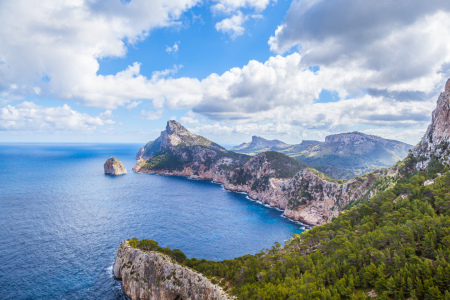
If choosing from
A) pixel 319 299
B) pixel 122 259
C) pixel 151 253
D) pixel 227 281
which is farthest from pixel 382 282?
pixel 122 259

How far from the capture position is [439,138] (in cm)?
7306

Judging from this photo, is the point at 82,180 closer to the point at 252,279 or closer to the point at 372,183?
the point at 252,279

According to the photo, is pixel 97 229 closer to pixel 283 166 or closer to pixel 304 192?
pixel 304 192

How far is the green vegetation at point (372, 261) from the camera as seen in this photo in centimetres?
3247

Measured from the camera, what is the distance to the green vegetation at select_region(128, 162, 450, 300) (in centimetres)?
3247

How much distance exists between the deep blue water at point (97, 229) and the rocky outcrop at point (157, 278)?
13.9 feet

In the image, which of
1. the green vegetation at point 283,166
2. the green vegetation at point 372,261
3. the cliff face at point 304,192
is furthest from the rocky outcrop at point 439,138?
the green vegetation at point 283,166

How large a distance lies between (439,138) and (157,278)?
324 ft

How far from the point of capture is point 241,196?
18062 centimetres

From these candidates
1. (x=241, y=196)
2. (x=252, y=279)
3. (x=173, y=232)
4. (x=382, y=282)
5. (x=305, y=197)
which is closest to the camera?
(x=382, y=282)

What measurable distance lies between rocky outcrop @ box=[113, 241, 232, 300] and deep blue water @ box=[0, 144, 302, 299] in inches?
167

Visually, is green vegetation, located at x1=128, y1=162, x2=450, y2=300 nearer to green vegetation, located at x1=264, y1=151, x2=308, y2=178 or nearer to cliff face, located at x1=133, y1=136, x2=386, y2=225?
cliff face, located at x1=133, y1=136, x2=386, y2=225

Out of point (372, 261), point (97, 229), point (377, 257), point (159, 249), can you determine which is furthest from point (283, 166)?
point (377, 257)

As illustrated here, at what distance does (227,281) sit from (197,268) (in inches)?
363
